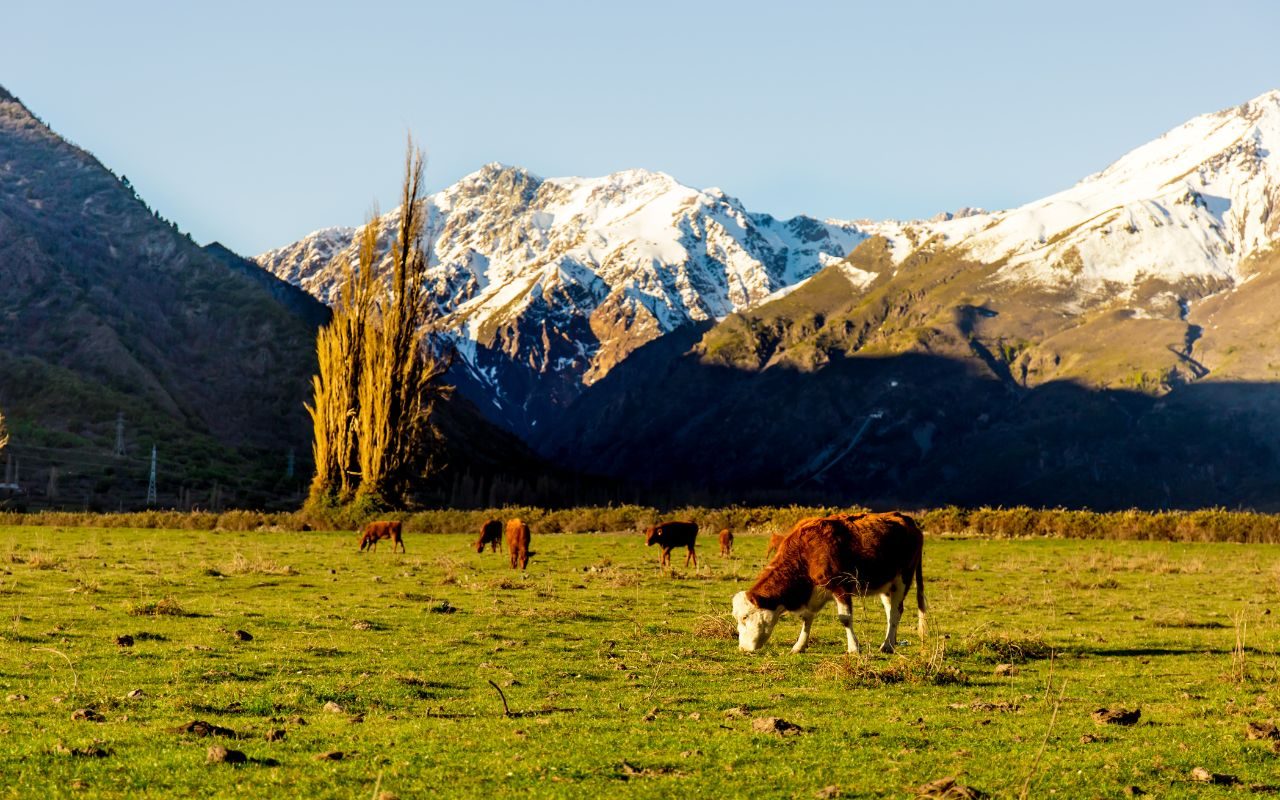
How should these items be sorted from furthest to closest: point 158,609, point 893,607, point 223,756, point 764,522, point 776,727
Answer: point 764,522, point 158,609, point 893,607, point 776,727, point 223,756

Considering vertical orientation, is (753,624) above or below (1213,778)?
above

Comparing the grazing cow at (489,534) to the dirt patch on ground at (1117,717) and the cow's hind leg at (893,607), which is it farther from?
the dirt patch on ground at (1117,717)

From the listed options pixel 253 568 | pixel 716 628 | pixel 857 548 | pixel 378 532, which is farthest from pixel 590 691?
pixel 378 532

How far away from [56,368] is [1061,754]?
16274cm

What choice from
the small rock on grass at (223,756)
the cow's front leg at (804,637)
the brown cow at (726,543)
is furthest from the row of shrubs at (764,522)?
the small rock on grass at (223,756)

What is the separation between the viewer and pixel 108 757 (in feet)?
35.4

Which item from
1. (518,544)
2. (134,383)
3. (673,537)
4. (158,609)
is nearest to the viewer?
(158,609)

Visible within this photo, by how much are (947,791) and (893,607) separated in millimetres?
9504

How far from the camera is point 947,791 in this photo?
10.0 m

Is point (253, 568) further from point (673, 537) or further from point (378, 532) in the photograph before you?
point (673, 537)

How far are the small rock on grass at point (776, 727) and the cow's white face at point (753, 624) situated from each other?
555cm

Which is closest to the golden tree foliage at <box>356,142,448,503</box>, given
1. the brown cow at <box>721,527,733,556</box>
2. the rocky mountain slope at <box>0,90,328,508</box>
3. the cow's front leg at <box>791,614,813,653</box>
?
the brown cow at <box>721,527,733,556</box>

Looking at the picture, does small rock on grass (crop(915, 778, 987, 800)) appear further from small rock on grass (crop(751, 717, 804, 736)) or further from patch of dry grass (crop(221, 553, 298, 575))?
patch of dry grass (crop(221, 553, 298, 575))

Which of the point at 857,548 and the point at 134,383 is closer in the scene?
the point at 857,548
